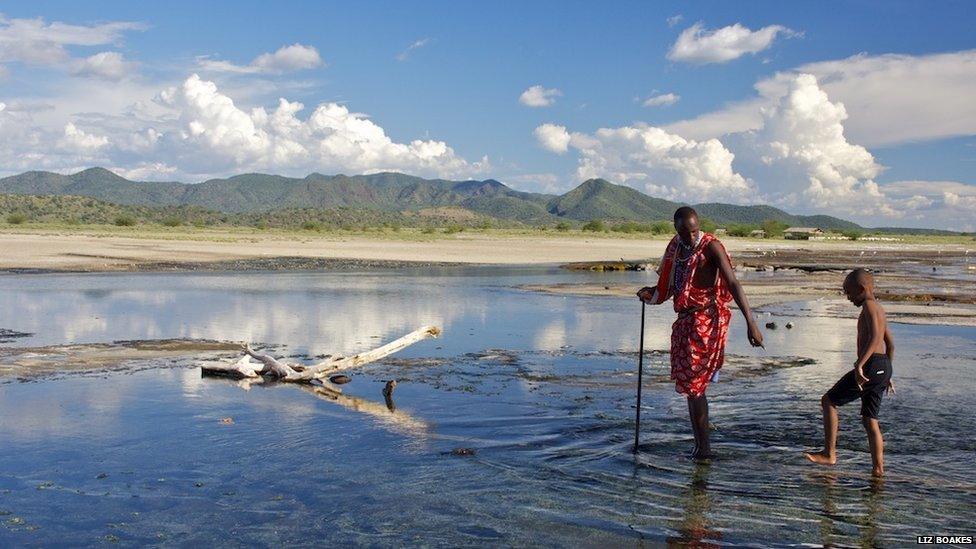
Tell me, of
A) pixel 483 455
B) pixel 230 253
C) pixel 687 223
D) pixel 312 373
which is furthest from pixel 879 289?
pixel 230 253

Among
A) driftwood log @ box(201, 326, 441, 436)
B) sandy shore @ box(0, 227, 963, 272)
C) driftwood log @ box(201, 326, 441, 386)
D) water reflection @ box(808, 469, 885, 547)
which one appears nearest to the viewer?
water reflection @ box(808, 469, 885, 547)

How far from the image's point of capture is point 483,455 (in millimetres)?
8117

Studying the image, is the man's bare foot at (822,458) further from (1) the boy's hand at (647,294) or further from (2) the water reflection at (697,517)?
(1) the boy's hand at (647,294)

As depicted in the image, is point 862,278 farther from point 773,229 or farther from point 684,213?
point 773,229

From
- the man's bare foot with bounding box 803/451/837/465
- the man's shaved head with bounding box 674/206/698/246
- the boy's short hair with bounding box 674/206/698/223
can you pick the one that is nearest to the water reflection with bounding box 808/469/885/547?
the man's bare foot with bounding box 803/451/837/465

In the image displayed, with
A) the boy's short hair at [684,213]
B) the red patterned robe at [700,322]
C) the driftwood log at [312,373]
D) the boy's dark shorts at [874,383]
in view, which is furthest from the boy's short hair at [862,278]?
the driftwood log at [312,373]

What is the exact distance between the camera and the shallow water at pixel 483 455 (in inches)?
242

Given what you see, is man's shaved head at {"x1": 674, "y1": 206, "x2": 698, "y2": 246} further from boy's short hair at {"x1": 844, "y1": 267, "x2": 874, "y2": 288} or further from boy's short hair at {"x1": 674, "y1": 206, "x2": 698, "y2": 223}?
boy's short hair at {"x1": 844, "y1": 267, "x2": 874, "y2": 288}

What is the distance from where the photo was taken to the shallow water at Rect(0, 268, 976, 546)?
6.15 metres

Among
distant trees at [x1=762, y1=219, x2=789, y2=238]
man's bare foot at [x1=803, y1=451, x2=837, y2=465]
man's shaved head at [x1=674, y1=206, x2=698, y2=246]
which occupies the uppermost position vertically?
distant trees at [x1=762, y1=219, x2=789, y2=238]

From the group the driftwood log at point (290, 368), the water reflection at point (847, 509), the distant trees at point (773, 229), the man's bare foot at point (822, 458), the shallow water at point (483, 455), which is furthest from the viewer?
the distant trees at point (773, 229)

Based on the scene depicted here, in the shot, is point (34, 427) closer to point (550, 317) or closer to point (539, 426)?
point (539, 426)

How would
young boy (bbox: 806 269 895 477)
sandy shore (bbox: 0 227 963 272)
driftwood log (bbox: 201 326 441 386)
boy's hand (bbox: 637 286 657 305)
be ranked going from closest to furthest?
young boy (bbox: 806 269 895 477)
boy's hand (bbox: 637 286 657 305)
driftwood log (bbox: 201 326 441 386)
sandy shore (bbox: 0 227 963 272)

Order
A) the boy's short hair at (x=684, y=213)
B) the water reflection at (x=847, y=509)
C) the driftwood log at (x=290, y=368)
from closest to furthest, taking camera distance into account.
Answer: the water reflection at (x=847, y=509)
the boy's short hair at (x=684, y=213)
the driftwood log at (x=290, y=368)
